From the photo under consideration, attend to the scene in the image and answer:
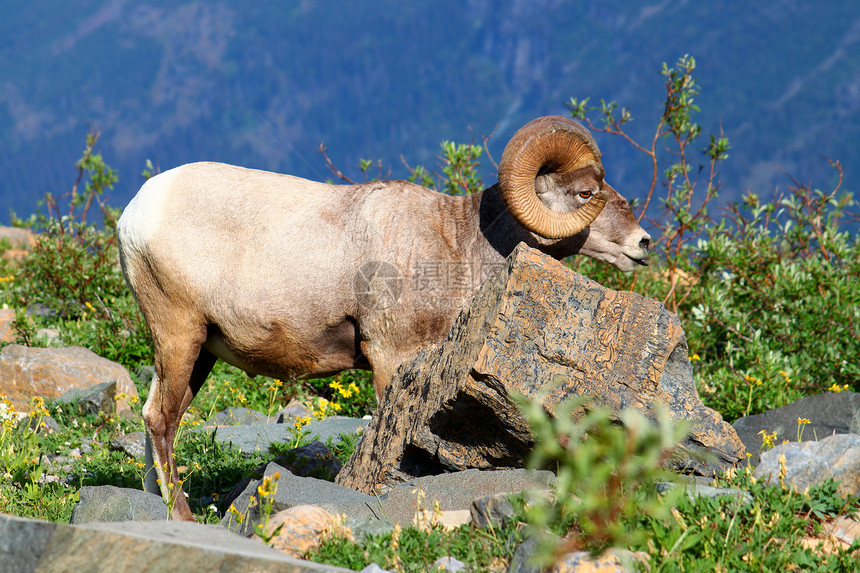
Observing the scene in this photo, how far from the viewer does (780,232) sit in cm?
984

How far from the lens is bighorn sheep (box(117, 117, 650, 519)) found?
17.5 feet

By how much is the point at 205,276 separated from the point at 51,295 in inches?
252

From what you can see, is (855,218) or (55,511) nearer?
(55,511)

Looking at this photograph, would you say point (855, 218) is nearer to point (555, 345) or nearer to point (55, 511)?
point (555, 345)

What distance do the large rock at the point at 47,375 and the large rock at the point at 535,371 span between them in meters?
4.46

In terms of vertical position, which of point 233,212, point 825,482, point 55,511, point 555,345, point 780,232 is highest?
point 780,232

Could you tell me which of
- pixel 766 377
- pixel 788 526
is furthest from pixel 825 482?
pixel 766 377

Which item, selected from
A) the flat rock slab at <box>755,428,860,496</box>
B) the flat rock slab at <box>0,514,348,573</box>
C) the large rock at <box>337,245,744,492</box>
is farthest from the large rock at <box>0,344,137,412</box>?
the flat rock slab at <box>755,428,860,496</box>

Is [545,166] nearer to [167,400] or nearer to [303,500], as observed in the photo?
[303,500]

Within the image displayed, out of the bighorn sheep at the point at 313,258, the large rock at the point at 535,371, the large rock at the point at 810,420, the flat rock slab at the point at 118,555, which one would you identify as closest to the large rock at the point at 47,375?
the bighorn sheep at the point at 313,258

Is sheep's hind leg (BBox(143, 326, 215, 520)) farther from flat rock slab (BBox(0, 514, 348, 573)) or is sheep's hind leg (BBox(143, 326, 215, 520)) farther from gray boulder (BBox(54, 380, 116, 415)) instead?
flat rock slab (BBox(0, 514, 348, 573))

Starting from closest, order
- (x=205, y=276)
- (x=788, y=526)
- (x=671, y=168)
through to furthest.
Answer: (x=788, y=526)
(x=205, y=276)
(x=671, y=168)

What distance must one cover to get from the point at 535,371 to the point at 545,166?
199cm

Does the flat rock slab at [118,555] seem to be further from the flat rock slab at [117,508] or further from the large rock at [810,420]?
the large rock at [810,420]
